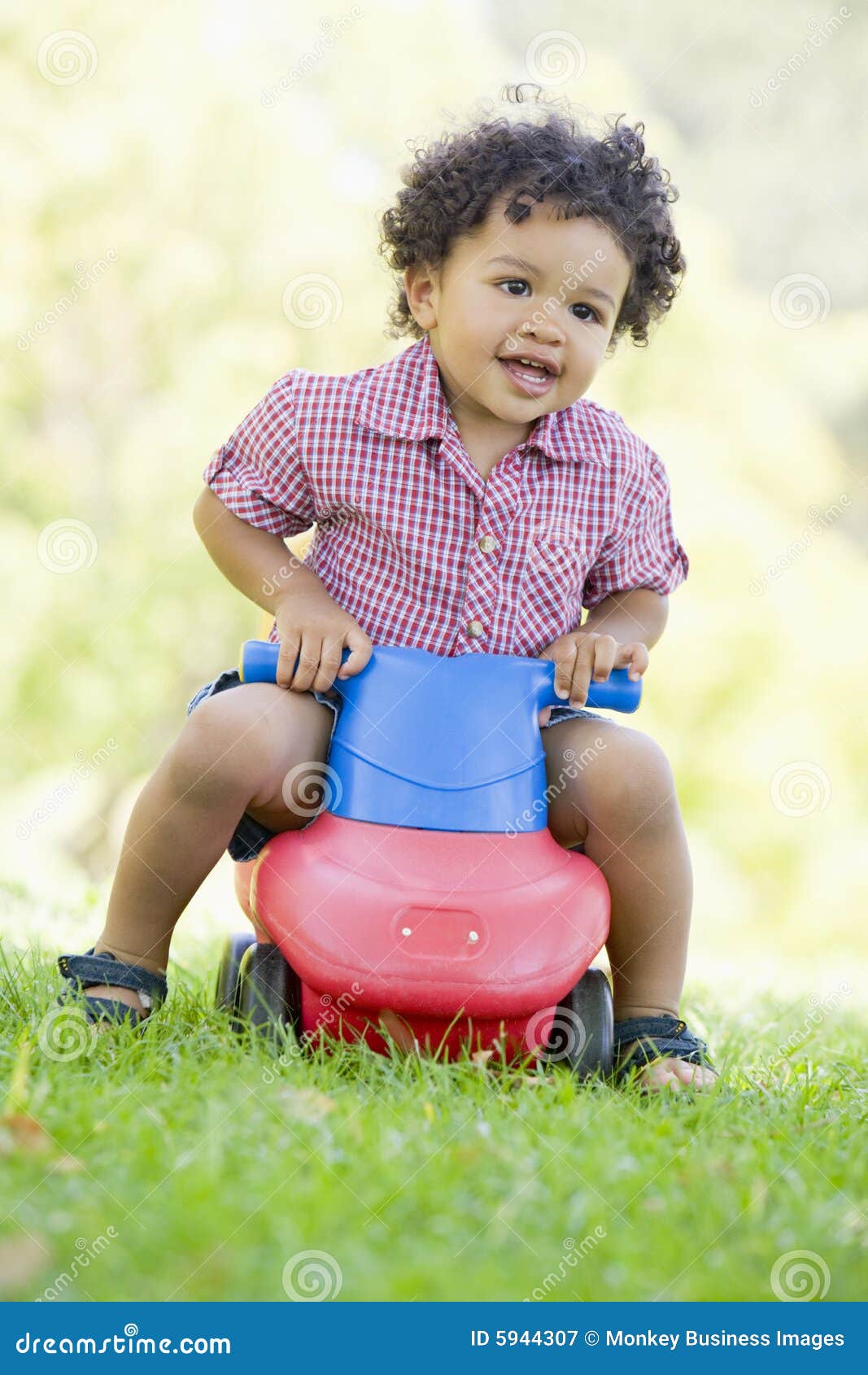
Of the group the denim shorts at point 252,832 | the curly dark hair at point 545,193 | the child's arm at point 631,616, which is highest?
the curly dark hair at point 545,193

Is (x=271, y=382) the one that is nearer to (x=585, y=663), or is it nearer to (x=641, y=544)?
(x=641, y=544)

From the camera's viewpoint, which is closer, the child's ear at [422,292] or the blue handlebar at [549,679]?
the blue handlebar at [549,679]

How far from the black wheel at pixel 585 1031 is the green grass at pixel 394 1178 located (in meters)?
0.07

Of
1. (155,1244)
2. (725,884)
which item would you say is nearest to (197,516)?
(155,1244)

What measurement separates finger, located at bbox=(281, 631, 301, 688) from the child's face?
466 mm

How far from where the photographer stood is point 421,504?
2016mm

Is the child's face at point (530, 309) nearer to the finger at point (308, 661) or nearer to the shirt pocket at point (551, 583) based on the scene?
Answer: the shirt pocket at point (551, 583)

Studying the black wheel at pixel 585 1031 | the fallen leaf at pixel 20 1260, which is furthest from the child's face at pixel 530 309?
the fallen leaf at pixel 20 1260

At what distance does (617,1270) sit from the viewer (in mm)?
1127

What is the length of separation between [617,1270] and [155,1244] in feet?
1.22

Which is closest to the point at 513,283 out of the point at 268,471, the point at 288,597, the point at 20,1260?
the point at 268,471

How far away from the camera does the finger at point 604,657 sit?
191cm

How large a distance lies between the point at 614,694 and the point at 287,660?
46 cm

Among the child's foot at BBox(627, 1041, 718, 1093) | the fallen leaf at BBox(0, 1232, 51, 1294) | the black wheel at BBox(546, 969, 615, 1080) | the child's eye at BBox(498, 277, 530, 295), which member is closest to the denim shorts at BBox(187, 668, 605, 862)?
the black wheel at BBox(546, 969, 615, 1080)
